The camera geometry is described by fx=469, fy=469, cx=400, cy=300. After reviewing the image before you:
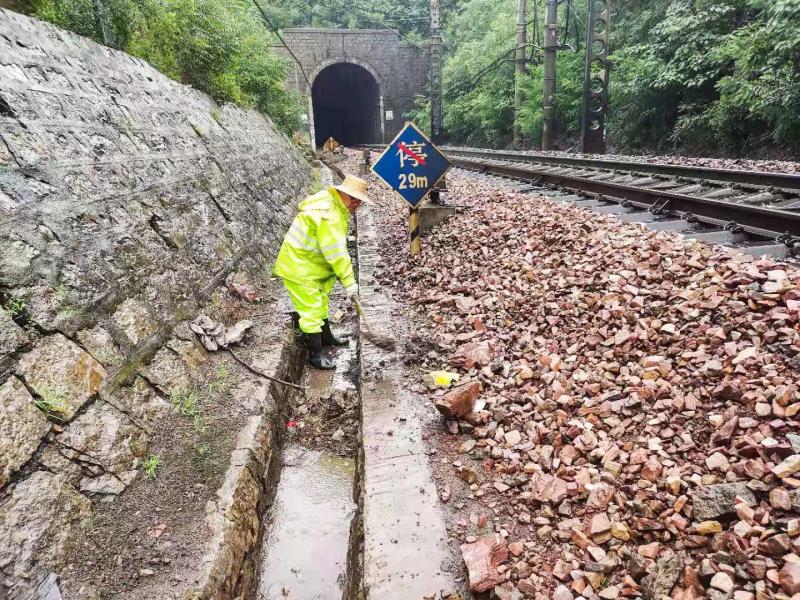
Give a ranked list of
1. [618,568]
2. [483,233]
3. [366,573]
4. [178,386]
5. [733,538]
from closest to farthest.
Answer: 1. [733,538]
2. [618,568]
3. [366,573]
4. [178,386]
5. [483,233]

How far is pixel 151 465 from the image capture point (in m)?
2.70

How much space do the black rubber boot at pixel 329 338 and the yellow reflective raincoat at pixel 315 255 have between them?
1.51ft

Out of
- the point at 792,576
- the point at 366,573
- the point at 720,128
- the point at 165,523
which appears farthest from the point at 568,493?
the point at 720,128

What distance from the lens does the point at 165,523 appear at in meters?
2.43

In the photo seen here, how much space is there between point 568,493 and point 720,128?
45.8ft

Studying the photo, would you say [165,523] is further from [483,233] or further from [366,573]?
[483,233]

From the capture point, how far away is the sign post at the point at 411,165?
5828mm

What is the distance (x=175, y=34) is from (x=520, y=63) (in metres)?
18.2

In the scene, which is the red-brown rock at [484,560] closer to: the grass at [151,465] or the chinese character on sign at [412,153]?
the grass at [151,465]

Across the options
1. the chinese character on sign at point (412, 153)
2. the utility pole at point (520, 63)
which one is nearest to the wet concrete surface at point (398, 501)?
the chinese character on sign at point (412, 153)

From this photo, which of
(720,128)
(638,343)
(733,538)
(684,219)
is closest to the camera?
(733,538)

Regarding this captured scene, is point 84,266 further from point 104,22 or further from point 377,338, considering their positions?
point 104,22

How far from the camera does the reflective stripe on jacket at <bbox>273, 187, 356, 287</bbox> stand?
4090 mm

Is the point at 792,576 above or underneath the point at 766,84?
underneath
